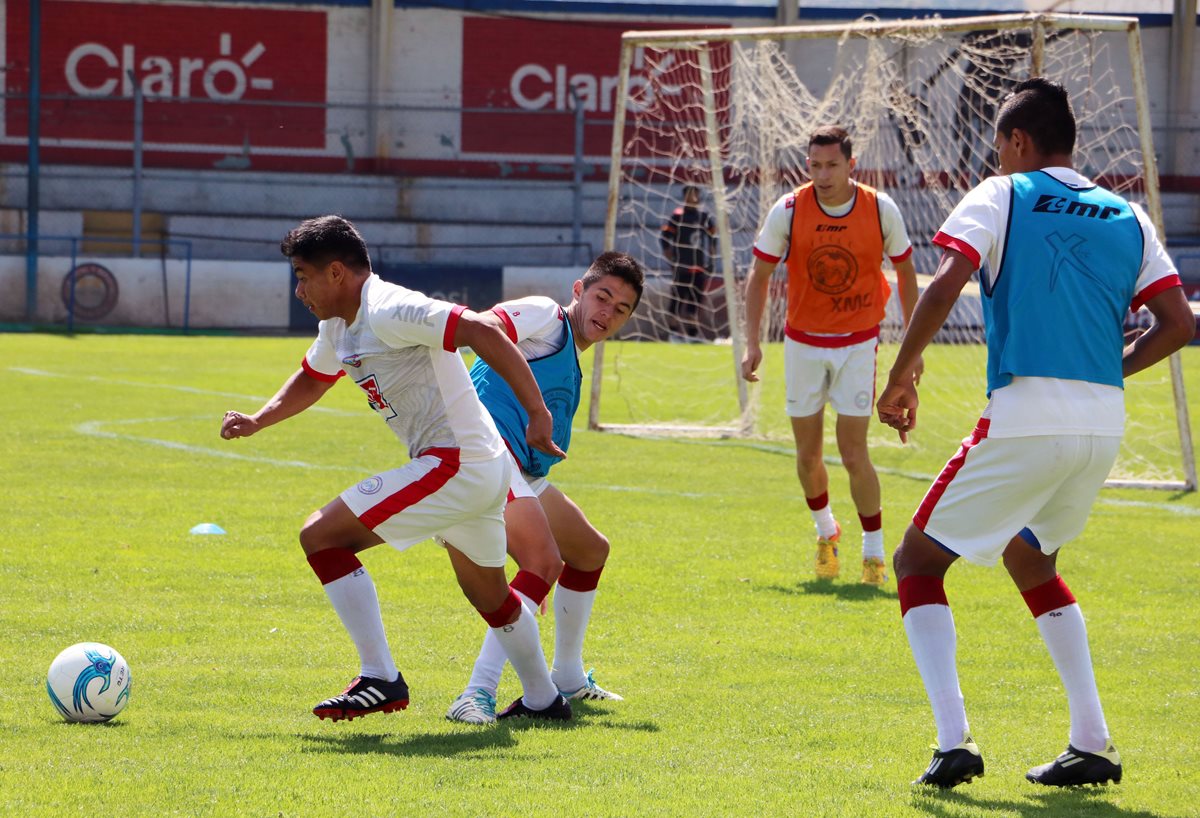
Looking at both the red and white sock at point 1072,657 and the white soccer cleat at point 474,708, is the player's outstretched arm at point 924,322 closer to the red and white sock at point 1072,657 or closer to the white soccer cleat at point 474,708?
the red and white sock at point 1072,657

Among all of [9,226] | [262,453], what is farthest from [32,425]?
[9,226]

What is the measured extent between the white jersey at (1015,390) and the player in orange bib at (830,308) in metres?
3.76

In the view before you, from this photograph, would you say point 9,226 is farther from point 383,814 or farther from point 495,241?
point 383,814

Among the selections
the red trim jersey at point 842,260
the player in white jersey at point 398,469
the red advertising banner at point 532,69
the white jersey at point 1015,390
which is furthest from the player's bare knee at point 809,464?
the red advertising banner at point 532,69

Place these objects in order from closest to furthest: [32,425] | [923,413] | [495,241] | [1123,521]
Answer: [1123,521] < [32,425] < [923,413] < [495,241]

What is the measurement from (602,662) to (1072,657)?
2.13 m

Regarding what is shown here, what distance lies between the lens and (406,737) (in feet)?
16.3

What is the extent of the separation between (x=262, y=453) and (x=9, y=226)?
18159 mm

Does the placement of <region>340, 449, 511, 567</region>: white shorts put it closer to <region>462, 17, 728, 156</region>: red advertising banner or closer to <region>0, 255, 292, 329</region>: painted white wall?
<region>0, 255, 292, 329</region>: painted white wall

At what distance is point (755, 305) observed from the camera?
28.2 ft

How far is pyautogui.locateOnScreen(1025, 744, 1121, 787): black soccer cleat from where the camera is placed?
178 inches

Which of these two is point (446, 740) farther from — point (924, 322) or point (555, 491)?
point (924, 322)

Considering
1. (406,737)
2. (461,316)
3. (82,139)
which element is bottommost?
(406,737)

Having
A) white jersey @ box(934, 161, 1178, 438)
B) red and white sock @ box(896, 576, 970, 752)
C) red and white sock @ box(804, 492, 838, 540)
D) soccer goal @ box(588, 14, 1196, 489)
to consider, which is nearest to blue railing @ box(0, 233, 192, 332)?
soccer goal @ box(588, 14, 1196, 489)
